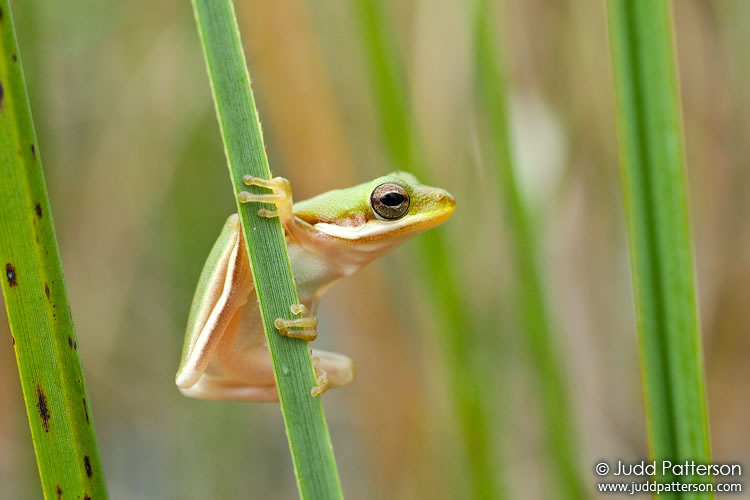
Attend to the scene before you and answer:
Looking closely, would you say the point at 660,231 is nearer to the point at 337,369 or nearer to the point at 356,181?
the point at 337,369

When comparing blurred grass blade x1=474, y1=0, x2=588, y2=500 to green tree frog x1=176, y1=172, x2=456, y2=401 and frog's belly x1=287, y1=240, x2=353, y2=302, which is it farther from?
frog's belly x1=287, y1=240, x2=353, y2=302

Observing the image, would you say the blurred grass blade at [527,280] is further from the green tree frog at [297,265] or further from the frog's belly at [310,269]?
the frog's belly at [310,269]

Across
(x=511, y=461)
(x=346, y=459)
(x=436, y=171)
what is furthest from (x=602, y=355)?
(x=346, y=459)

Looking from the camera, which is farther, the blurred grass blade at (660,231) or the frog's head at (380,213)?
the frog's head at (380,213)

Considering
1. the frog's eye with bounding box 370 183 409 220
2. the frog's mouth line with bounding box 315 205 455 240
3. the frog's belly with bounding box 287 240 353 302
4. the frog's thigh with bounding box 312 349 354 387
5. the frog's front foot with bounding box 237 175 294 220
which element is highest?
the frog's front foot with bounding box 237 175 294 220

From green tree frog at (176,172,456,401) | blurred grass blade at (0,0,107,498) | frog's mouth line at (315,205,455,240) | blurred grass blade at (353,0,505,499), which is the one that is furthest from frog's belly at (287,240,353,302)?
blurred grass blade at (0,0,107,498)

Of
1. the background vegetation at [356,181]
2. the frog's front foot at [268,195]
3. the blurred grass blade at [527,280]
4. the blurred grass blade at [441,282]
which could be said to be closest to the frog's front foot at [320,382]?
the frog's front foot at [268,195]
